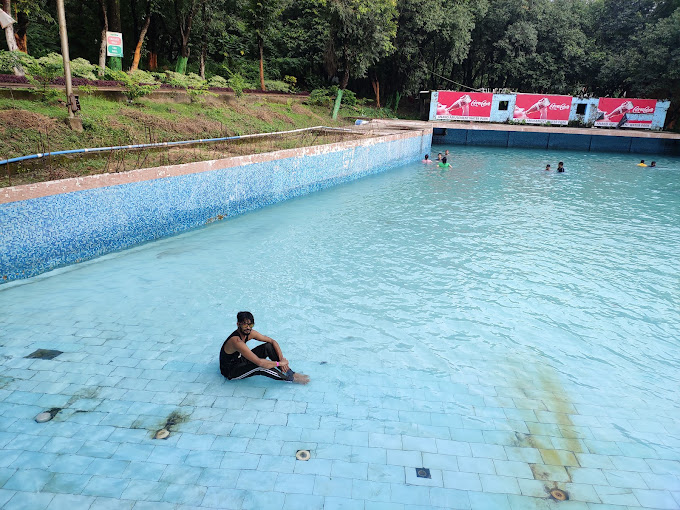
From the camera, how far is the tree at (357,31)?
936 inches

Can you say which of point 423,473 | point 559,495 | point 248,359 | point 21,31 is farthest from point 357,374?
point 21,31

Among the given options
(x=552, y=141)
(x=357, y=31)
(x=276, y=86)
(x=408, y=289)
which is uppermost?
(x=357, y=31)

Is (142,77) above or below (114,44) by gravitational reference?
below

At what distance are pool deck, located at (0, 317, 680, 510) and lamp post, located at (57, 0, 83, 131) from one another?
23.1ft

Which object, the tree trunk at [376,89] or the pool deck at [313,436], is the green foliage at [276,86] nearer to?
the tree trunk at [376,89]

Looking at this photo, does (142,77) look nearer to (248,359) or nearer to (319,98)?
(319,98)

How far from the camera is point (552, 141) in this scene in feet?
109

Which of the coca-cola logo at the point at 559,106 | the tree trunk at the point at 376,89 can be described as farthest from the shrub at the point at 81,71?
the coca-cola logo at the point at 559,106

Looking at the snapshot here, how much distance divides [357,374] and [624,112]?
35199 millimetres

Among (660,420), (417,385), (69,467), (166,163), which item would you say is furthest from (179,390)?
(166,163)

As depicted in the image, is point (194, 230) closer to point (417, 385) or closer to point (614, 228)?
point (417, 385)

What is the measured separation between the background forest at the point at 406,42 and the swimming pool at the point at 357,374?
18.5 m

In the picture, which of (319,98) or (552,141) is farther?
(552,141)

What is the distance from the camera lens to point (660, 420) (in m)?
5.44
